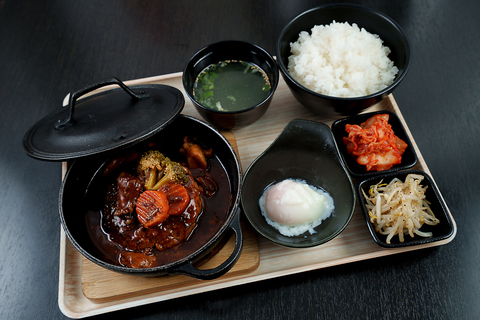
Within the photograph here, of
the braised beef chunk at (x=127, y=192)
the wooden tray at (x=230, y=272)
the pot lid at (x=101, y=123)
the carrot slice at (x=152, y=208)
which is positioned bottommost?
the wooden tray at (x=230, y=272)

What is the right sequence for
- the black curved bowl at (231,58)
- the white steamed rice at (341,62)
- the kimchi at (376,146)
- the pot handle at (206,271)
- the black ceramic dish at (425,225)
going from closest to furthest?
the pot handle at (206,271) → the black ceramic dish at (425,225) → the kimchi at (376,146) → the black curved bowl at (231,58) → the white steamed rice at (341,62)

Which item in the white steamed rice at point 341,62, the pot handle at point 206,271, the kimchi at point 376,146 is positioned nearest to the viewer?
the pot handle at point 206,271

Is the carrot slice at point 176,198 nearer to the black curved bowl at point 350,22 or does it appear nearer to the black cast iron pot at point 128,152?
the black cast iron pot at point 128,152

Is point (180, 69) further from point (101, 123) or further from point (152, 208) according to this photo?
point (152, 208)

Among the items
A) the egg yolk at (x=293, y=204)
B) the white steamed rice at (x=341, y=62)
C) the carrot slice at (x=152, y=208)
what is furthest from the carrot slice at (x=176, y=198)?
the white steamed rice at (x=341, y=62)

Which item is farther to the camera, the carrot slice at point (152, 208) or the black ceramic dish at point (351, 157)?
the black ceramic dish at point (351, 157)

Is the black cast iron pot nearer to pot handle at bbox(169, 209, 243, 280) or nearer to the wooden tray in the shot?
pot handle at bbox(169, 209, 243, 280)
